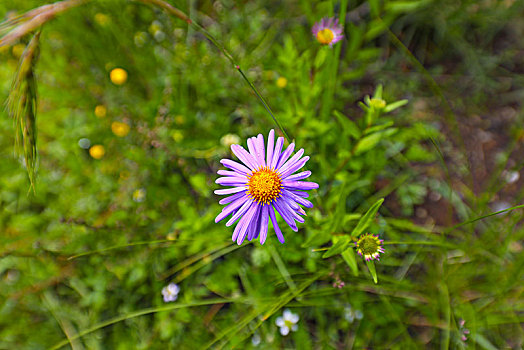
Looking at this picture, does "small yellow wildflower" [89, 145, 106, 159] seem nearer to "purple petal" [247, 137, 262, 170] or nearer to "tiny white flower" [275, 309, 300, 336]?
"purple petal" [247, 137, 262, 170]

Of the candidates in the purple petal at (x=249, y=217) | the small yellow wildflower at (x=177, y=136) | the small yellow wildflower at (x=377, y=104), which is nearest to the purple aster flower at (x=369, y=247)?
the purple petal at (x=249, y=217)

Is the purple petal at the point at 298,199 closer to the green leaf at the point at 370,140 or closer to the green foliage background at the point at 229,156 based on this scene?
the green foliage background at the point at 229,156

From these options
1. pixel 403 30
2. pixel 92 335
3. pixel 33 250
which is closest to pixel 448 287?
pixel 403 30

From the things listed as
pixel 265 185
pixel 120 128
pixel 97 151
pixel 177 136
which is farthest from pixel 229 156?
pixel 265 185

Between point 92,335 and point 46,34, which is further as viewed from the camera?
point 46,34

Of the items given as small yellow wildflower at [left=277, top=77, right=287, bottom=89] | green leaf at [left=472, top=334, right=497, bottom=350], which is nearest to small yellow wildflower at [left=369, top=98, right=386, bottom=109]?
small yellow wildflower at [left=277, top=77, right=287, bottom=89]

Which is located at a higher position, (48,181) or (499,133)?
(48,181)

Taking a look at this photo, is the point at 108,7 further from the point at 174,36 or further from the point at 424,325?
the point at 424,325
